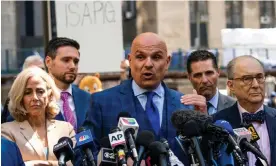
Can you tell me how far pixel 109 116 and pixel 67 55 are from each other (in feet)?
5.06

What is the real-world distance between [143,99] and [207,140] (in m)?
0.90

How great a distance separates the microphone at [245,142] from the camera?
4352 mm

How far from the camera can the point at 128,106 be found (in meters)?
4.96

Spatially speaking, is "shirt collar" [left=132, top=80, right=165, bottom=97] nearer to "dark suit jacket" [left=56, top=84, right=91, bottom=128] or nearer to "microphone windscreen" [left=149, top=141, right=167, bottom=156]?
"microphone windscreen" [left=149, top=141, right=167, bottom=156]

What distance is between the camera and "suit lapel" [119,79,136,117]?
494cm

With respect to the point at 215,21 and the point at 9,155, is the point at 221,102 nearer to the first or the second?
the point at 9,155

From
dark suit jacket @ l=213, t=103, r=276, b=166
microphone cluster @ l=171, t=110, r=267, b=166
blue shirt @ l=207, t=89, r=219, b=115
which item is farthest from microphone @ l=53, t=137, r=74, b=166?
blue shirt @ l=207, t=89, r=219, b=115

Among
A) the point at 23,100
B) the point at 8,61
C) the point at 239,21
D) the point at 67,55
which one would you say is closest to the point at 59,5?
the point at 67,55

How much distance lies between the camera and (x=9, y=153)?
422cm

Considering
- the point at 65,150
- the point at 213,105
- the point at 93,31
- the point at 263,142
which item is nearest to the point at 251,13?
the point at 93,31

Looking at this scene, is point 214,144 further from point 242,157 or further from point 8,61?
point 8,61

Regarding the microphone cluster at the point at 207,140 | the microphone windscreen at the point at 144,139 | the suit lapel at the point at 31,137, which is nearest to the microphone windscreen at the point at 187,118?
the microphone cluster at the point at 207,140

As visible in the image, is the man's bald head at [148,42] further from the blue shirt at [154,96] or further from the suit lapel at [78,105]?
the suit lapel at [78,105]

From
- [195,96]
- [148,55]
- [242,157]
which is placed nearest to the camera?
[242,157]
